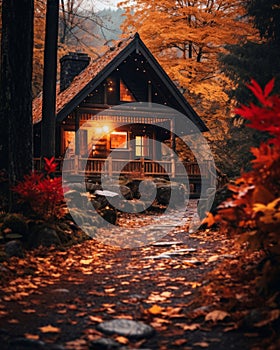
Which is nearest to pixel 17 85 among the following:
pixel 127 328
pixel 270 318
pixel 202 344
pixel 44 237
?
pixel 44 237

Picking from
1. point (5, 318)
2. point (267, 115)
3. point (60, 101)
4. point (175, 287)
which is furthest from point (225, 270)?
point (60, 101)

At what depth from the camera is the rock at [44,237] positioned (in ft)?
28.3

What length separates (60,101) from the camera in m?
22.0

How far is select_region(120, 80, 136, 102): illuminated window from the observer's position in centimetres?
2425

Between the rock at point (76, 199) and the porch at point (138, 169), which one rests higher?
the porch at point (138, 169)

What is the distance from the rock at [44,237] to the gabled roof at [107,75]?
39.5 feet

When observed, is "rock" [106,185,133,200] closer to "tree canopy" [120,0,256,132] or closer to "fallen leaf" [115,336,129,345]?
"tree canopy" [120,0,256,132]

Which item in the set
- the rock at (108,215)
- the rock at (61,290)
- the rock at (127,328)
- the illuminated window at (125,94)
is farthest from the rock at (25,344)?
the illuminated window at (125,94)

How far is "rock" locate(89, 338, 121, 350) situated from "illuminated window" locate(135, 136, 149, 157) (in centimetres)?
2188

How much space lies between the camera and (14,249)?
7.83 m

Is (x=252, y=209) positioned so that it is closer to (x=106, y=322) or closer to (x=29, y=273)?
(x=106, y=322)

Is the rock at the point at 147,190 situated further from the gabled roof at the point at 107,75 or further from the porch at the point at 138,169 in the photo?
the gabled roof at the point at 107,75

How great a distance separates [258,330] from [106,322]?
4.93ft

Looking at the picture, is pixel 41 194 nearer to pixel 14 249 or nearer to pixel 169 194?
pixel 14 249
